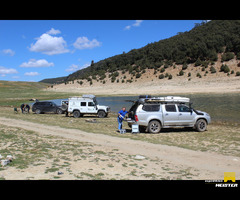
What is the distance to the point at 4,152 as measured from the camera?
30.2 ft

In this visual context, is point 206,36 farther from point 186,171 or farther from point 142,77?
point 186,171

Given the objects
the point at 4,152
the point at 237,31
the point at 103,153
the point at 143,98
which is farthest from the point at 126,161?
the point at 237,31

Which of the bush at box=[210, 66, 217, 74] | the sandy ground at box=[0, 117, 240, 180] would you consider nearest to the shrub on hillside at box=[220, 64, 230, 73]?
the bush at box=[210, 66, 217, 74]

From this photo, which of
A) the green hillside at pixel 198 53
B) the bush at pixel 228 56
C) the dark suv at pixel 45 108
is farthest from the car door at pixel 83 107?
the bush at pixel 228 56

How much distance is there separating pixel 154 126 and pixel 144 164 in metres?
7.55

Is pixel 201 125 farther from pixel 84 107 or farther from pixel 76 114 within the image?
pixel 76 114

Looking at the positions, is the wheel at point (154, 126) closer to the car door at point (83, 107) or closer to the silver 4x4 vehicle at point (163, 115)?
the silver 4x4 vehicle at point (163, 115)

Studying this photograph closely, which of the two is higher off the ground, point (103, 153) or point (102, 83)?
point (102, 83)

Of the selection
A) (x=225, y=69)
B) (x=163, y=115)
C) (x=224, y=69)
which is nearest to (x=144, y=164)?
(x=163, y=115)

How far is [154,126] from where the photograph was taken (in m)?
15.7

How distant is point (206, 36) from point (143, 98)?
81.6m

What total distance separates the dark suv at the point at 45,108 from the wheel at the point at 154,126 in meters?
17.9

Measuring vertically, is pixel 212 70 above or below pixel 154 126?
above
